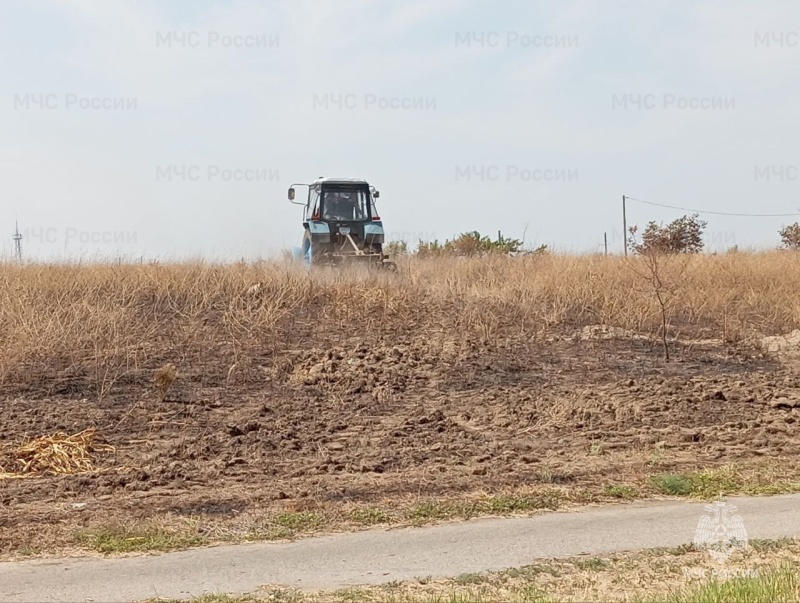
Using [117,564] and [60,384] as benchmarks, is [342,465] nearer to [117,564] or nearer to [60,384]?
[117,564]

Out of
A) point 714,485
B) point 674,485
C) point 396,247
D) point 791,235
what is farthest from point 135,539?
point 791,235

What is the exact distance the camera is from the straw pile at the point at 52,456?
9234 mm

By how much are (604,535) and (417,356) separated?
760 centimetres

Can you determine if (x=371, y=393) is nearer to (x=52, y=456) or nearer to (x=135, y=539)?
(x=52, y=456)

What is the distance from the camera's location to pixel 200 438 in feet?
34.0

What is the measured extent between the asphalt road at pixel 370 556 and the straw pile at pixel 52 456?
3.20 meters

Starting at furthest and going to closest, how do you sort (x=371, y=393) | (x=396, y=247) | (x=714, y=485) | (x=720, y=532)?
(x=396, y=247) → (x=371, y=393) → (x=714, y=485) → (x=720, y=532)

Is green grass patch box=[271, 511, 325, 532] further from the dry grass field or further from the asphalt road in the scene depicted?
the asphalt road

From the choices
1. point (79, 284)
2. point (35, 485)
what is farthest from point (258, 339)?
point (35, 485)

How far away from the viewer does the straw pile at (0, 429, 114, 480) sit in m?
9.23

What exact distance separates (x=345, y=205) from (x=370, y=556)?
1577cm

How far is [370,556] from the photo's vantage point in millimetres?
6293

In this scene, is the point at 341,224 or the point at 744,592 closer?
the point at 744,592

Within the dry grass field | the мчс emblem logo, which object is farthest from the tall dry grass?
the мчс emblem logo
